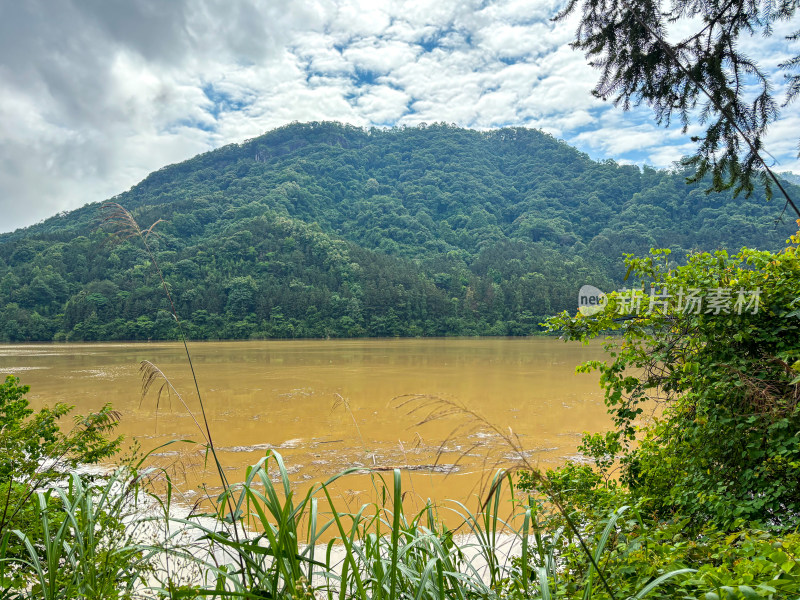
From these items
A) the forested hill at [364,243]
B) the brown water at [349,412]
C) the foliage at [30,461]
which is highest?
the forested hill at [364,243]

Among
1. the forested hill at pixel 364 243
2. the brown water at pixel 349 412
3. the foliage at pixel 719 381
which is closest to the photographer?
the foliage at pixel 719 381

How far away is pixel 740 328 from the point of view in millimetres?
2197

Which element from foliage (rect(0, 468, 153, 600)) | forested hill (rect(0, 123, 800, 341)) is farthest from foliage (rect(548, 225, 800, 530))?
forested hill (rect(0, 123, 800, 341))

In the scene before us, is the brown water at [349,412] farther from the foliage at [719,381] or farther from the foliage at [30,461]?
the foliage at [719,381]

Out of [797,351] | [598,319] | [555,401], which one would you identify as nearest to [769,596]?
[797,351]

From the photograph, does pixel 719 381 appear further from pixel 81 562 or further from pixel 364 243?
pixel 364 243

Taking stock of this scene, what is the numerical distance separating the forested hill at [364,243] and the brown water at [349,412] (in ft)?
30.2

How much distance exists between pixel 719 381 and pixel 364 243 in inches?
2742

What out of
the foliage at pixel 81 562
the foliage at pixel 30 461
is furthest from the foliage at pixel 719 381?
the foliage at pixel 30 461

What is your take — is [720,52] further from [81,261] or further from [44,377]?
[81,261]

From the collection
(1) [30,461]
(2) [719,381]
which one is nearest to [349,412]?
(1) [30,461]

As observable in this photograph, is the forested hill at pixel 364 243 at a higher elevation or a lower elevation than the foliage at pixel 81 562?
higher

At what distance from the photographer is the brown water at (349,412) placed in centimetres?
586

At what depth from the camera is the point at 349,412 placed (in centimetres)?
508
